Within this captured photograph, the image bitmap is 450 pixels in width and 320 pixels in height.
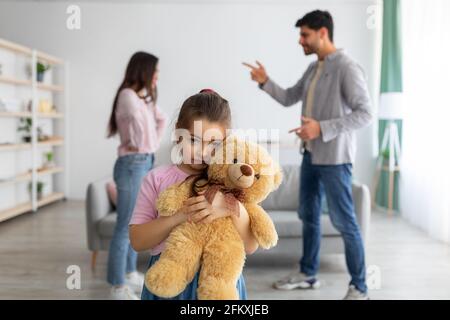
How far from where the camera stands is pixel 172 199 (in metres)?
0.89

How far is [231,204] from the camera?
0.90 meters

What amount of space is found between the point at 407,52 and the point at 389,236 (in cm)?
155

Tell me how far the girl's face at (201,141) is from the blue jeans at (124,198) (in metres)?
1.39

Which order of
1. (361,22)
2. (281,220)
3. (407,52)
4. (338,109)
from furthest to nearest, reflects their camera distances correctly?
(361,22) < (407,52) < (281,220) < (338,109)

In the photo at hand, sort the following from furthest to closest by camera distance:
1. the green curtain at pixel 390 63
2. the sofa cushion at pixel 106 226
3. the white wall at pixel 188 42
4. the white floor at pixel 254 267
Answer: the white wall at pixel 188 42 < the green curtain at pixel 390 63 < the sofa cushion at pixel 106 226 < the white floor at pixel 254 267

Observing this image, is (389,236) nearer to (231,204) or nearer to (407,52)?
(407,52)

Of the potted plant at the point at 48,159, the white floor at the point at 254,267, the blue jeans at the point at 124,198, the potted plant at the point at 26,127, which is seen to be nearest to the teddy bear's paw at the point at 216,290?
the blue jeans at the point at 124,198

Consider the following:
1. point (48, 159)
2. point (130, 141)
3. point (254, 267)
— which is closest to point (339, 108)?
point (130, 141)

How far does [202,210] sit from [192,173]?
4.2 inches

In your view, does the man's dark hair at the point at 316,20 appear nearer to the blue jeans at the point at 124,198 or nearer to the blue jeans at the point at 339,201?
the blue jeans at the point at 339,201

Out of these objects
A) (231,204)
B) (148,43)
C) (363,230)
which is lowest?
(363,230)

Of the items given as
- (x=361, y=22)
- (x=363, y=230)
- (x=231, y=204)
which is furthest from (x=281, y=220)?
(x=361, y=22)

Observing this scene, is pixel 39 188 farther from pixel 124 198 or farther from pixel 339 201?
pixel 339 201

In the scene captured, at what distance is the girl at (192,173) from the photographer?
0.88 meters
